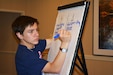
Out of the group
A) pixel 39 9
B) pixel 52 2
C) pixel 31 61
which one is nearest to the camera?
pixel 31 61

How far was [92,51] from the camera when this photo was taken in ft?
10.4

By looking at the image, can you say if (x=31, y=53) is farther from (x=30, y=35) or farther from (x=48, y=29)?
(x=48, y=29)

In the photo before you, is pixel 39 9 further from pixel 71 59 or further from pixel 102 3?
pixel 71 59

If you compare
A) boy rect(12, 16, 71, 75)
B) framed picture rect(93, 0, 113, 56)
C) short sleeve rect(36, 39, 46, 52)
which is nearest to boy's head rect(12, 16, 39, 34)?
boy rect(12, 16, 71, 75)

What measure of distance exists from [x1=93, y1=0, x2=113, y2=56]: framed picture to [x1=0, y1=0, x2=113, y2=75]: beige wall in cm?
11

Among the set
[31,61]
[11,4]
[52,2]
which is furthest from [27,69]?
[11,4]

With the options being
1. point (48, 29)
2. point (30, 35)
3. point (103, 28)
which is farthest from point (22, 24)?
point (48, 29)

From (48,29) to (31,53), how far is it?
7.82 feet

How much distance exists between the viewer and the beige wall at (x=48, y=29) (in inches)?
122

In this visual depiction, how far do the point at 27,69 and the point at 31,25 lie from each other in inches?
14.6

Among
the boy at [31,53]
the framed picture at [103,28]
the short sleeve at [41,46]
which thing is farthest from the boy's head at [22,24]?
the framed picture at [103,28]

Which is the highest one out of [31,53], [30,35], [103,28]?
[103,28]

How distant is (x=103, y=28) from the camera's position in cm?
298

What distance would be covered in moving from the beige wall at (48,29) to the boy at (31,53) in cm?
162
